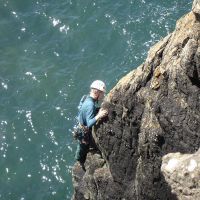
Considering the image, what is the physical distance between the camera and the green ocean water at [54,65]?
30.5 m

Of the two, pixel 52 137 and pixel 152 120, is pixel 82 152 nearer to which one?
pixel 152 120

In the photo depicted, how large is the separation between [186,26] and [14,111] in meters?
19.5

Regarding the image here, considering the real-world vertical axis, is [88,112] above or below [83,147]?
above

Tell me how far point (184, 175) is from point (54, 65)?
23324 mm

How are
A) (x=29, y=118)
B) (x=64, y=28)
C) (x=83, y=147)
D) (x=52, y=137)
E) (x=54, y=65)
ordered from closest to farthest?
(x=83, y=147)
(x=52, y=137)
(x=29, y=118)
(x=54, y=65)
(x=64, y=28)

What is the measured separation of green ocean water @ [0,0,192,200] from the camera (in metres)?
30.5

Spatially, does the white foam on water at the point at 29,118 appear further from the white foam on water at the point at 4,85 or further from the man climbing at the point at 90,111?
the man climbing at the point at 90,111

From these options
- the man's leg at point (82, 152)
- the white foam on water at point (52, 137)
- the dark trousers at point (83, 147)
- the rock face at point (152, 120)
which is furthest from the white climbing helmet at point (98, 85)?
the white foam on water at point (52, 137)

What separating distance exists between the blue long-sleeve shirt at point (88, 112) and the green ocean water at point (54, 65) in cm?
1063

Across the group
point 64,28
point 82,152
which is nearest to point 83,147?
point 82,152

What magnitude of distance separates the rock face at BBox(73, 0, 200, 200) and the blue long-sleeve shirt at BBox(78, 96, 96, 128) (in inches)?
15.8

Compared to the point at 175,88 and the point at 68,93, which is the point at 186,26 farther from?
the point at 68,93

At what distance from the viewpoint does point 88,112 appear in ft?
62.4

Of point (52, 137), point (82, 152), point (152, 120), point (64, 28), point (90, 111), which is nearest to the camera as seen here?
point (152, 120)
